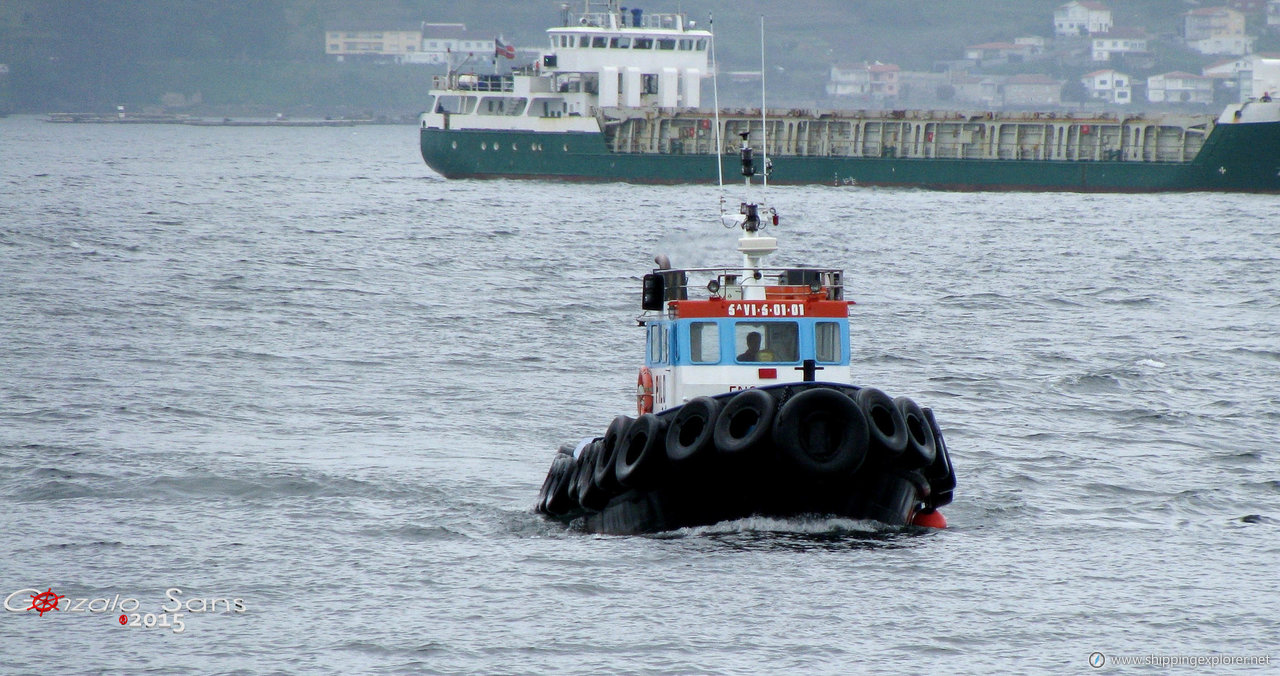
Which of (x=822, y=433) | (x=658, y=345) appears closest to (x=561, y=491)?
(x=658, y=345)

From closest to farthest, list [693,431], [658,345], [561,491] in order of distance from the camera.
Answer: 1. [693,431]
2. [658,345]
3. [561,491]

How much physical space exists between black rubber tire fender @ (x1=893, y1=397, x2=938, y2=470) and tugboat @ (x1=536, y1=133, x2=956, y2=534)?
16 millimetres

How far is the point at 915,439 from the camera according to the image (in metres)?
18.2

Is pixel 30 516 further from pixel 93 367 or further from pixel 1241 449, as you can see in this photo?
pixel 1241 449

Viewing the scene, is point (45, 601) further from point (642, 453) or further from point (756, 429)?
point (756, 429)

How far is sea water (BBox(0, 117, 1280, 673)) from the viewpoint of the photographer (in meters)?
16.0

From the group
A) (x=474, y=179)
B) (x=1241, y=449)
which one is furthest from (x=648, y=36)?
(x=1241, y=449)

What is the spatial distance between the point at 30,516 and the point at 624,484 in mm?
7923

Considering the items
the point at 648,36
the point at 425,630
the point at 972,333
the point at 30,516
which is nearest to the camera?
the point at 425,630

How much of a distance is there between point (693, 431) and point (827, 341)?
7.89ft

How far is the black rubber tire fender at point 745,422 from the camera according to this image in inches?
689

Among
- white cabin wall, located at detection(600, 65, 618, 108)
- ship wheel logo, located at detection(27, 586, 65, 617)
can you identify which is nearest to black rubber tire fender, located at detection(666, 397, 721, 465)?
ship wheel logo, located at detection(27, 586, 65, 617)

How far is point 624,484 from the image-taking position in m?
18.5

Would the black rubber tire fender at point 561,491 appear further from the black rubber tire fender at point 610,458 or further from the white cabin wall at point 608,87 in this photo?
the white cabin wall at point 608,87
